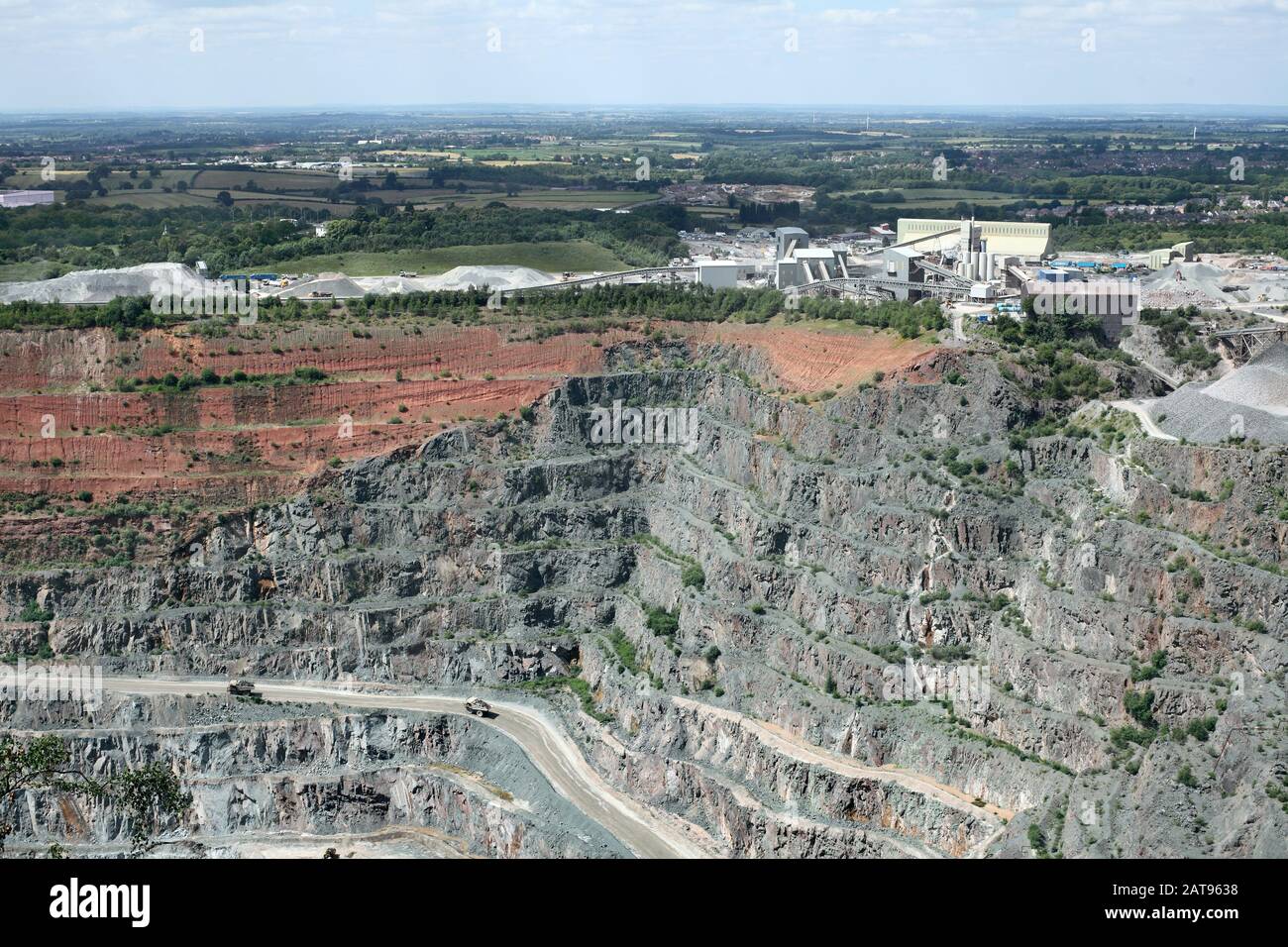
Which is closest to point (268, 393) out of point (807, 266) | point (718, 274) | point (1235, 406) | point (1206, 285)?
point (718, 274)

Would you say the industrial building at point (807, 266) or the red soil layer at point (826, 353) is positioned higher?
the industrial building at point (807, 266)

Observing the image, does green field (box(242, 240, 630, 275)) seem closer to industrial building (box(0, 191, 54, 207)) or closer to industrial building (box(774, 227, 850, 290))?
industrial building (box(774, 227, 850, 290))

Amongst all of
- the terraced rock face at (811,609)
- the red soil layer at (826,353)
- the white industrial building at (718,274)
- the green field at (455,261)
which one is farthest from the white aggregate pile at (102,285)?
the red soil layer at (826,353)

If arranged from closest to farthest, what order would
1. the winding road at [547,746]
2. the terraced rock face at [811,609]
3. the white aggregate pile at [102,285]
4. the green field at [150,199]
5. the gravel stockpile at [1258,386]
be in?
the terraced rock face at [811,609] < the winding road at [547,746] < the gravel stockpile at [1258,386] < the white aggregate pile at [102,285] < the green field at [150,199]

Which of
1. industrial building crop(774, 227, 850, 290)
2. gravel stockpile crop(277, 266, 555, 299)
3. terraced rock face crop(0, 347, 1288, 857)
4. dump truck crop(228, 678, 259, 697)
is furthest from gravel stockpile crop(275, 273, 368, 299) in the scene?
dump truck crop(228, 678, 259, 697)

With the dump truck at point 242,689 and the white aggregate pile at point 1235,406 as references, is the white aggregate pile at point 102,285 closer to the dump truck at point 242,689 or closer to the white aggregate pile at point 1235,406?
the dump truck at point 242,689

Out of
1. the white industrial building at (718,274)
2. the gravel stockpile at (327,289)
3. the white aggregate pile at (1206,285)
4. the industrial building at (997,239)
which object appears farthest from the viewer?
the industrial building at (997,239)
